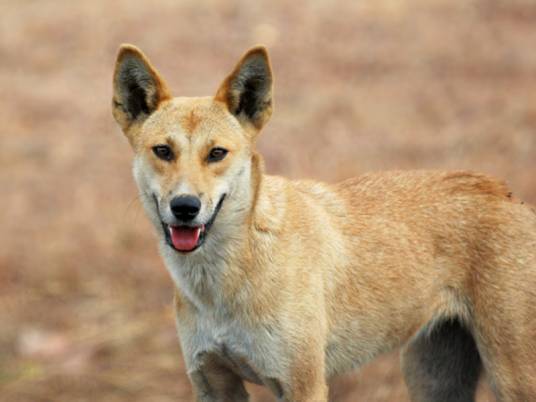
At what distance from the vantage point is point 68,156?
1238 cm

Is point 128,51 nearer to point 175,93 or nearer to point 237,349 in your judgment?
point 237,349

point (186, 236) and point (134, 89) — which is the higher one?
point (134, 89)

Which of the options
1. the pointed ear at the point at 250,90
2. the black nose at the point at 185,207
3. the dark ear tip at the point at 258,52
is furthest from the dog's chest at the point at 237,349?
the dark ear tip at the point at 258,52

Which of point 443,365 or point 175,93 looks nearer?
point 443,365

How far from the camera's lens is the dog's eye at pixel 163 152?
5.29m

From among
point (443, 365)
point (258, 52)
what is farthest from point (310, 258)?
point (443, 365)

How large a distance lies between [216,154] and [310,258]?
79 centimetres

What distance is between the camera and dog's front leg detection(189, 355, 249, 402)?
559cm

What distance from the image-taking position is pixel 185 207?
499 centimetres

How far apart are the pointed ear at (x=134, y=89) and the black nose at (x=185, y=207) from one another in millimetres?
760

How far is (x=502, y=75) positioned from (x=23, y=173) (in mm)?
6012

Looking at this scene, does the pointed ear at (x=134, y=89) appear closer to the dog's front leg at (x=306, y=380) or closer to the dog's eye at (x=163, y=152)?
the dog's eye at (x=163, y=152)

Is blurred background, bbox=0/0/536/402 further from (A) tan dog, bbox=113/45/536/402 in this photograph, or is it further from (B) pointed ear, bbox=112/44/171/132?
(B) pointed ear, bbox=112/44/171/132

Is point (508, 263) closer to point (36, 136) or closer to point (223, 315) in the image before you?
point (223, 315)
